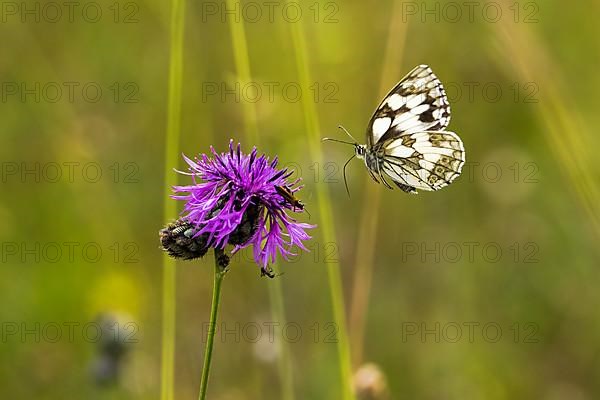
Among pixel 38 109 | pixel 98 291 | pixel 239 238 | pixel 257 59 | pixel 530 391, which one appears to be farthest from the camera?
pixel 257 59

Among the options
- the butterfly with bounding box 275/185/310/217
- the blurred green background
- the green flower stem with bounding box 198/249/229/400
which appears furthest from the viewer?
the blurred green background

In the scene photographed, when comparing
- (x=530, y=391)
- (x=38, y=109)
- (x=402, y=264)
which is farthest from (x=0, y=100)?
(x=530, y=391)

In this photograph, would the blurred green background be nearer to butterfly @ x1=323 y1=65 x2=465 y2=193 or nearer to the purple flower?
butterfly @ x1=323 y1=65 x2=465 y2=193

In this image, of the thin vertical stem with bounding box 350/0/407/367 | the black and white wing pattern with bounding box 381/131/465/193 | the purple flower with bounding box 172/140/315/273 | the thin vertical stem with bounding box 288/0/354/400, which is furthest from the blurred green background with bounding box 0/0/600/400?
the purple flower with bounding box 172/140/315/273

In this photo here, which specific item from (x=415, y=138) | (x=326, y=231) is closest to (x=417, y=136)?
(x=415, y=138)

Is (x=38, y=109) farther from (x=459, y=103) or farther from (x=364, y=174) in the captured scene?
(x=459, y=103)

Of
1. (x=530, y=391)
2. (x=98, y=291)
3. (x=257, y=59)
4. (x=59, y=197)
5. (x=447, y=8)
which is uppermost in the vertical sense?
(x=447, y=8)

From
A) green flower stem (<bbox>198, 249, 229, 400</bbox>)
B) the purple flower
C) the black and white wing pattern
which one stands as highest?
the black and white wing pattern
